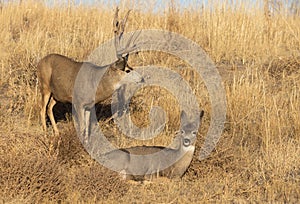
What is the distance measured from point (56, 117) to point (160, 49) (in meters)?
2.77

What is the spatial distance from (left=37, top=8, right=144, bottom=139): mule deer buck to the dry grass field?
0.32 metres

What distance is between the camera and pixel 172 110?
7.98m

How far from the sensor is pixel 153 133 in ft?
25.1

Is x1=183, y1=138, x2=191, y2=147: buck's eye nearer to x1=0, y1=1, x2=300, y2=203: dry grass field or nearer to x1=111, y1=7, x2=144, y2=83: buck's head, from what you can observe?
x1=0, y1=1, x2=300, y2=203: dry grass field

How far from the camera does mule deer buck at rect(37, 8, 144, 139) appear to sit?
8023mm

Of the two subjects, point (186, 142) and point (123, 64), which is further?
point (123, 64)

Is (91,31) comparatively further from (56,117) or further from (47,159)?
(47,159)

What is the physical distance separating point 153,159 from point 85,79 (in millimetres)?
2158

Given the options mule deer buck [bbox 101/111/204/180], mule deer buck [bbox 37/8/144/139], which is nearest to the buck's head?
mule deer buck [bbox 37/8/144/139]

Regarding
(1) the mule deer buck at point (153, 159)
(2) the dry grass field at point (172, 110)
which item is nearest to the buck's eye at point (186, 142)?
(1) the mule deer buck at point (153, 159)

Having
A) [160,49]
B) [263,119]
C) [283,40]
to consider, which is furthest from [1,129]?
[283,40]

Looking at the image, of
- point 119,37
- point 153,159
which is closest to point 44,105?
point 119,37

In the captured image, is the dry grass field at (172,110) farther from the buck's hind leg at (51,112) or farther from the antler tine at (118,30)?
the antler tine at (118,30)

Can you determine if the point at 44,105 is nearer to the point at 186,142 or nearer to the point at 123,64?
the point at 123,64
